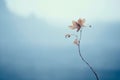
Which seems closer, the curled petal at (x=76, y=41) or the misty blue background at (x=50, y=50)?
the curled petal at (x=76, y=41)

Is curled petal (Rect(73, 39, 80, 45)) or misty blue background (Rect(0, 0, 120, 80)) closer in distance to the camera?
curled petal (Rect(73, 39, 80, 45))

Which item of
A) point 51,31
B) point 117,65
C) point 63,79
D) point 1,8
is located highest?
point 1,8

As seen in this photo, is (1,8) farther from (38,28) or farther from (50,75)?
Answer: (50,75)

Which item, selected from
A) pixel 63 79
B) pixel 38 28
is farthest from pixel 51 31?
pixel 63 79

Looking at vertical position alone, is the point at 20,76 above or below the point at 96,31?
below

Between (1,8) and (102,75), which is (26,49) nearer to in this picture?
(1,8)

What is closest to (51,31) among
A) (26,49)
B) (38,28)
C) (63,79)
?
(38,28)

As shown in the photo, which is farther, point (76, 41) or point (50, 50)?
point (50, 50)
